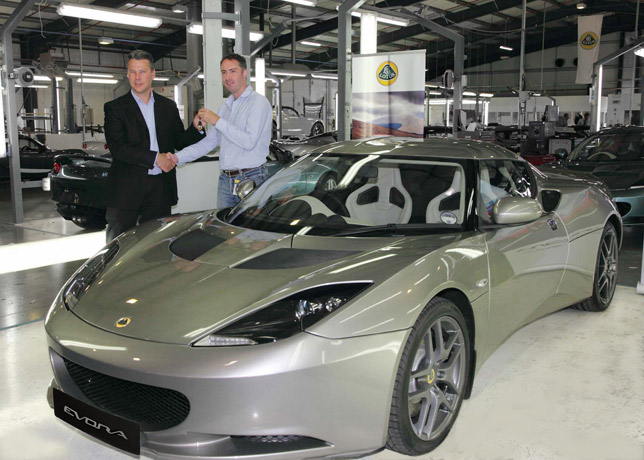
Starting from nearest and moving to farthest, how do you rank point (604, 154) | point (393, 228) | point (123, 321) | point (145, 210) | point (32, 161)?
1. point (123, 321)
2. point (393, 228)
3. point (145, 210)
4. point (604, 154)
5. point (32, 161)

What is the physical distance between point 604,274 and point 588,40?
1578cm

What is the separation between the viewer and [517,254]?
3041mm

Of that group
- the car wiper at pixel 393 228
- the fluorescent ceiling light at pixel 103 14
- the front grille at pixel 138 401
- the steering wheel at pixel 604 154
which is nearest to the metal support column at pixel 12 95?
the fluorescent ceiling light at pixel 103 14

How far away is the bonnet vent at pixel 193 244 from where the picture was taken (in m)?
2.67

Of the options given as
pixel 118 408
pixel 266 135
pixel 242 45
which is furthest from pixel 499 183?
pixel 242 45

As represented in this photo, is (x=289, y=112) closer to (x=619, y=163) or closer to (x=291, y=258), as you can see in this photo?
(x=619, y=163)

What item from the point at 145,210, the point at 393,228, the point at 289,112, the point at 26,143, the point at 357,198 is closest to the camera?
the point at 393,228

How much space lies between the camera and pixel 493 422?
274 cm

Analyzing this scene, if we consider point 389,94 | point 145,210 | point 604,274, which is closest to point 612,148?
point 389,94

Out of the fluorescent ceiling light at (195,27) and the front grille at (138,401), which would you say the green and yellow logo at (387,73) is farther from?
the front grille at (138,401)

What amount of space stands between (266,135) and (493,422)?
246cm

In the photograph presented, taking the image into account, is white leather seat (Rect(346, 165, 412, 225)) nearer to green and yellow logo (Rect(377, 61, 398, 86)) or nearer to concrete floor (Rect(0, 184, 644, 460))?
concrete floor (Rect(0, 184, 644, 460))

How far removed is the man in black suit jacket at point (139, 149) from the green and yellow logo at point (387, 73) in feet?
12.8

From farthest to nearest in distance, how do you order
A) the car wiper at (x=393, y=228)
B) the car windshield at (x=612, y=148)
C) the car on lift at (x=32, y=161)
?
the car on lift at (x=32, y=161), the car windshield at (x=612, y=148), the car wiper at (x=393, y=228)
